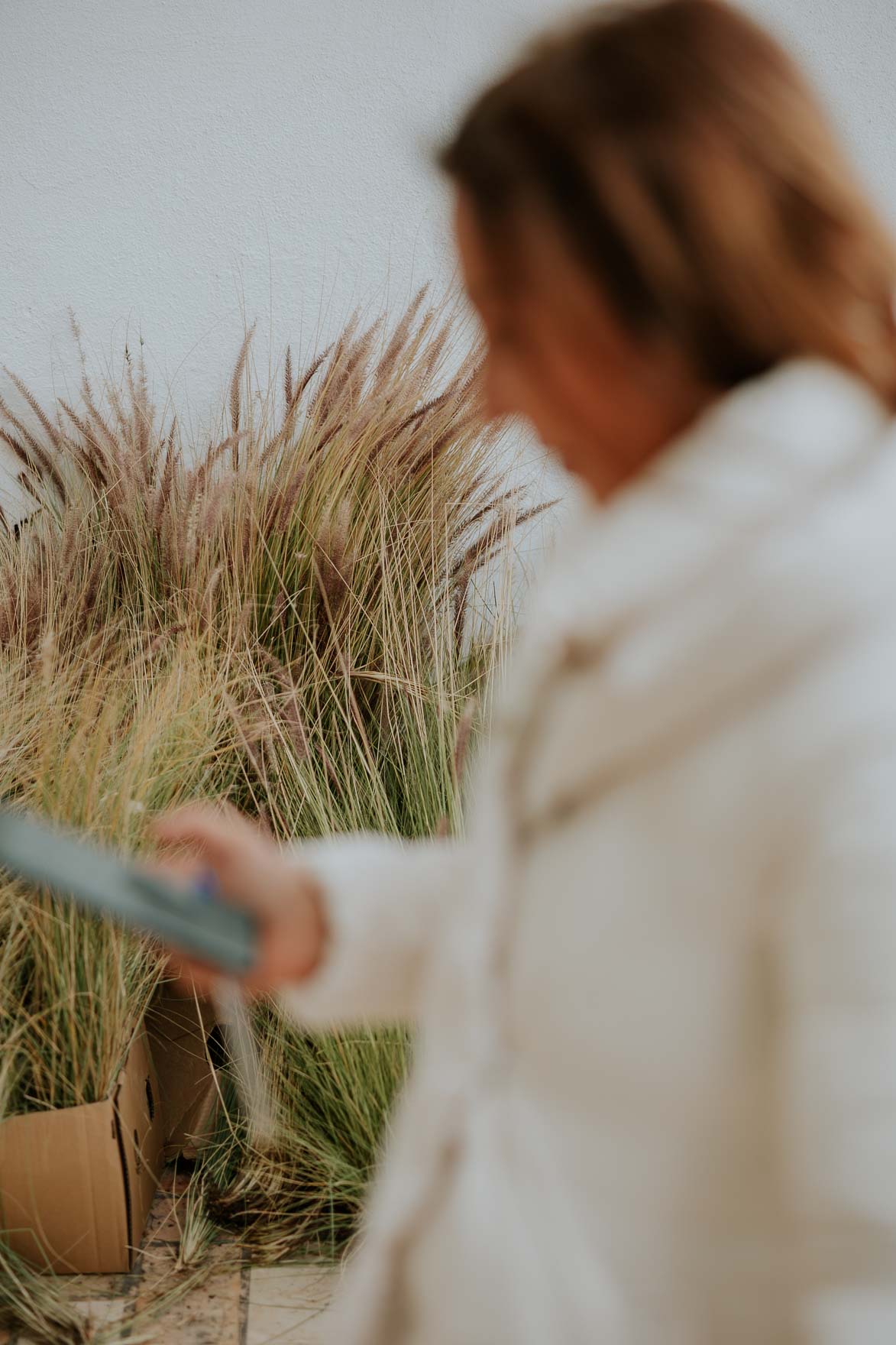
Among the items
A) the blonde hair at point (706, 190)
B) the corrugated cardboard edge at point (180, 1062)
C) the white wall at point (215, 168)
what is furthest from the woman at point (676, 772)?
the white wall at point (215, 168)

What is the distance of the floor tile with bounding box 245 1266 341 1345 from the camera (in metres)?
1.23

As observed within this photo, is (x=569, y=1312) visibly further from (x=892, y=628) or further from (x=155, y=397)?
(x=155, y=397)

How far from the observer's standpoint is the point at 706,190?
44 cm

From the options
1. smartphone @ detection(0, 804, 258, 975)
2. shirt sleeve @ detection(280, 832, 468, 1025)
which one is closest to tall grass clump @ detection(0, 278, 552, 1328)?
shirt sleeve @ detection(280, 832, 468, 1025)

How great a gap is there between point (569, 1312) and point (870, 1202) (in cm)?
15

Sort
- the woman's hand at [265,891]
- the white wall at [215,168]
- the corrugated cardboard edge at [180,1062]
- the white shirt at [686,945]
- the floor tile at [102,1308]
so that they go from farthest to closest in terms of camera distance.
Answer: the white wall at [215,168], the corrugated cardboard edge at [180,1062], the floor tile at [102,1308], the woman's hand at [265,891], the white shirt at [686,945]

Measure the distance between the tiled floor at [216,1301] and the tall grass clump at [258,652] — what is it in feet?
0.13

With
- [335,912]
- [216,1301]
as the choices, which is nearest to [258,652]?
[216,1301]

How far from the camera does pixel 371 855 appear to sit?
0.64 meters

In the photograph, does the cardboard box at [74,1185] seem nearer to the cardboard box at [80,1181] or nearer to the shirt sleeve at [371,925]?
the cardboard box at [80,1181]

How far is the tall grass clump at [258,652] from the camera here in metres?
1.29

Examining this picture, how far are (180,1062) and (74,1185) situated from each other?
11.8 inches

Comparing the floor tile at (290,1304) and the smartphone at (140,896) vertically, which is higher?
the smartphone at (140,896)

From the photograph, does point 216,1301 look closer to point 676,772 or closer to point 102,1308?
point 102,1308
